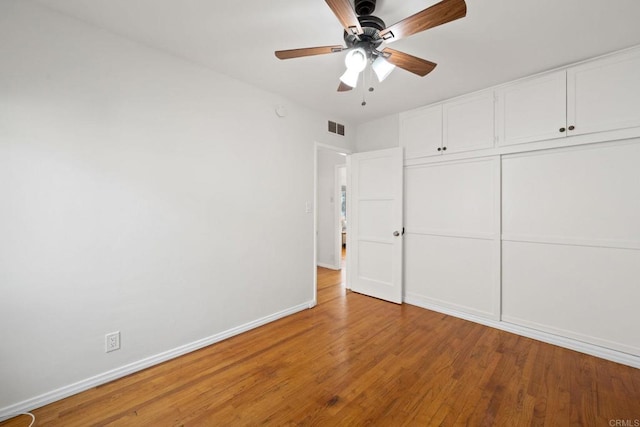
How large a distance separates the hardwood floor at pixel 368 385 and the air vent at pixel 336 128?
8.57 feet

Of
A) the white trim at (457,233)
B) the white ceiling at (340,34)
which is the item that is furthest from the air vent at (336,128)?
the white trim at (457,233)

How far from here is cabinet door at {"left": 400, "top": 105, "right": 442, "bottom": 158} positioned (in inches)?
130

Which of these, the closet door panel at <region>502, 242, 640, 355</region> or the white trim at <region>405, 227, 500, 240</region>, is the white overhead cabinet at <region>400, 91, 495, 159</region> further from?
the closet door panel at <region>502, 242, 640, 355</region>

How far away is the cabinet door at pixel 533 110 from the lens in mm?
2482

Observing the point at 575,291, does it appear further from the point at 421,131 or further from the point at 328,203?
the point at 328,203

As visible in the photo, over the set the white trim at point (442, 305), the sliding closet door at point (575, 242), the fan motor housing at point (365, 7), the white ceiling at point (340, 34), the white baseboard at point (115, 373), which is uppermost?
the white ceiling at point (340, 34)

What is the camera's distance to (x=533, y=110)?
262 centimetres

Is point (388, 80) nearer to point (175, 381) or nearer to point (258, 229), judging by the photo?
point (258, 229)

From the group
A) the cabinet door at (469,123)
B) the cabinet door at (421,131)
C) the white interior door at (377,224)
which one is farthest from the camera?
the white interior door at (377,224)

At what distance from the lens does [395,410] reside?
68.2 inches

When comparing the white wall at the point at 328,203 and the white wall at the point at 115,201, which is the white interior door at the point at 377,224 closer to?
the white wall at the point at 328,203

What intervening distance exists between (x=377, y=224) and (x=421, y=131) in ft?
4.47

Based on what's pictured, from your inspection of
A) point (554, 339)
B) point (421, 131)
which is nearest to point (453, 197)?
point (421, 131)

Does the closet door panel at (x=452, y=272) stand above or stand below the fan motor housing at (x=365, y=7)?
below
